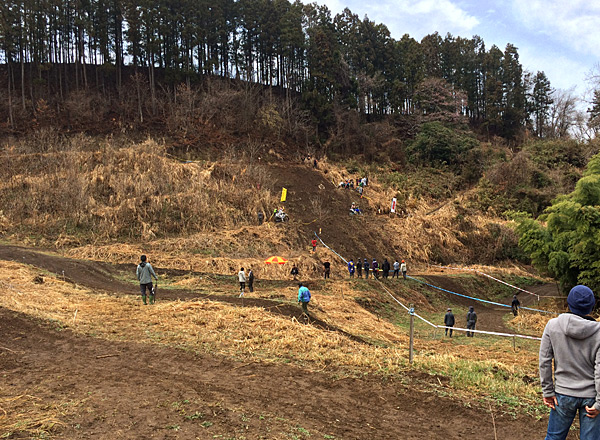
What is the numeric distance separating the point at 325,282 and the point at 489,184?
31.4 m

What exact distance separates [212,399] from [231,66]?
184ft

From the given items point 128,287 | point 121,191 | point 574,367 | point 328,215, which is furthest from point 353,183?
point 574,367

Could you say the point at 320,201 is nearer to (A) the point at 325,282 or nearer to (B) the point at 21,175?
(A) the point at 325,282

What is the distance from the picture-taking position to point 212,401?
5918 millimetres

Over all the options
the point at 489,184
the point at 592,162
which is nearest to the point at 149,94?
the point at 489,184

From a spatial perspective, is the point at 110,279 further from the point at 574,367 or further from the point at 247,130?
the point at 247,130

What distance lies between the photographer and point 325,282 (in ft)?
72.1

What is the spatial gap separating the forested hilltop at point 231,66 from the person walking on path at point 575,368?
1783 inches

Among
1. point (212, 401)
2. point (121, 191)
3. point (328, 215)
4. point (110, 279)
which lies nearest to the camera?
point (212, 401)

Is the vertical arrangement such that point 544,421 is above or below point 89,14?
below

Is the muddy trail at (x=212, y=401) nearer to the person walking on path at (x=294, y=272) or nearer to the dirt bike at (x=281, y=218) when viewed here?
the person walking on path at (x=294, y=272)

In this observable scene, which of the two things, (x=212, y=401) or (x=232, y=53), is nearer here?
(x=212, y=401)

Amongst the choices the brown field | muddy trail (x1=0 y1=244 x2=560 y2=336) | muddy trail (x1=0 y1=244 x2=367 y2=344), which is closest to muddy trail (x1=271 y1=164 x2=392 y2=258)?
the brown field

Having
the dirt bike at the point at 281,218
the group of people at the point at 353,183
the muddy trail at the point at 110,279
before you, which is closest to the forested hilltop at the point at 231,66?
the group of people at the point at 353,183
